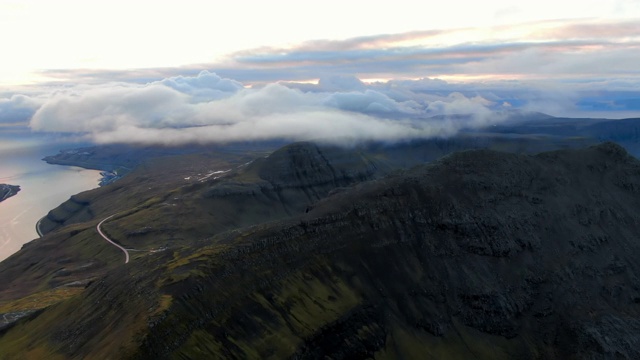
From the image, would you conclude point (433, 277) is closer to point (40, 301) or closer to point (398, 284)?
point (398, 284)

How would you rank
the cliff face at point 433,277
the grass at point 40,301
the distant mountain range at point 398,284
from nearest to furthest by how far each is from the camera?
the distant mountain range at point 398,284, the cliff face at point 433,277, the grass at point 40,301

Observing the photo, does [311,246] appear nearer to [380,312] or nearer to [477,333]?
[380,312]

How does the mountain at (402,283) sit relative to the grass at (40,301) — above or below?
above

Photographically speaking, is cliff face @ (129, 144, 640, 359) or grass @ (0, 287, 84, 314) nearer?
cliff face @ (129, 144, 640, 359)

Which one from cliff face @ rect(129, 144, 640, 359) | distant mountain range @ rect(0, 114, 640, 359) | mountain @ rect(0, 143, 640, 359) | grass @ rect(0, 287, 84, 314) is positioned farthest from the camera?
grass @ rect(0, 287, 84, 314)

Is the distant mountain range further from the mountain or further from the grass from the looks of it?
the grass

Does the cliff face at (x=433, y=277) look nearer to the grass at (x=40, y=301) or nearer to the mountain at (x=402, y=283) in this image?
the mountain at (x=402, y=283)

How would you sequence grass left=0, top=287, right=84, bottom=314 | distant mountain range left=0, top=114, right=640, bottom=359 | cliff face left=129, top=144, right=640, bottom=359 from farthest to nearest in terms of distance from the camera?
grass left=0, top=287, right=84, bottom=314 < cliff face left=129, top=144, right=640, bottom=359 < distant mountain range left=0, top=114, right=640, bottom=359

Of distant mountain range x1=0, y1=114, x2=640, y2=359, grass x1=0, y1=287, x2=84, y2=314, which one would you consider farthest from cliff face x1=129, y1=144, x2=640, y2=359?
grass x1=0, y1=287, x2=84, y2=314

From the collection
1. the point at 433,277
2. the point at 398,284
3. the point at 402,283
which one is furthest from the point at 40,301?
the point at 433,277

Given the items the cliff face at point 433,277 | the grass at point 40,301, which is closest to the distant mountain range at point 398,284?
the cliff face at point 433,277
